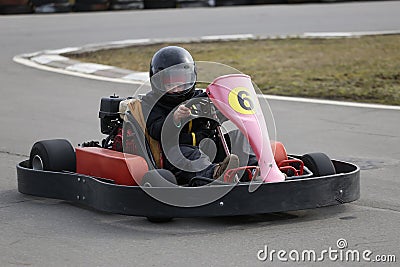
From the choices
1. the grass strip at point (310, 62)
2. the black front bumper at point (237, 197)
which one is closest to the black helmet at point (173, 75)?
the black front bumper at point (237, 197)

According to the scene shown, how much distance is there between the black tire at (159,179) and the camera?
4.86 meters

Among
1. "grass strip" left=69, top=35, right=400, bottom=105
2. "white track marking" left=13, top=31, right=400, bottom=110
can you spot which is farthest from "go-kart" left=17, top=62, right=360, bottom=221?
"grass strip" left=69, top=35, right=400, bottom=105

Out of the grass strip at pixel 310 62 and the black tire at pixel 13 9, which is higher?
the black tire at pixel 13 9

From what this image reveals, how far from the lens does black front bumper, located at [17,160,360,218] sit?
469 centimetres

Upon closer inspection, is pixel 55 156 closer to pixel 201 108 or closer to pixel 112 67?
pixel 201 108

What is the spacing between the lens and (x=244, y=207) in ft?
15.4

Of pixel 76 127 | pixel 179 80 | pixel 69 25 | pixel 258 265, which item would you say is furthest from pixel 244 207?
pixel 69 25

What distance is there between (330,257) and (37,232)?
1558 mm

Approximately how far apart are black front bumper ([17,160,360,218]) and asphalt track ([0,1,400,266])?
10 cm

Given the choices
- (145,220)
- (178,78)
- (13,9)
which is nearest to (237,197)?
(145,220)

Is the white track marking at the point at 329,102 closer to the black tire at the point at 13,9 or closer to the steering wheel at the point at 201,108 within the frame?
the steering wheel at the point at 201,108

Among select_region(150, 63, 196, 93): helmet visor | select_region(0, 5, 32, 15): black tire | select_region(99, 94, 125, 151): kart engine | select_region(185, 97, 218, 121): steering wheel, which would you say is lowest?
select_region(0, 5, 32, 15): black tire

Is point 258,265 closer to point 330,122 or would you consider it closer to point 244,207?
point 244,207

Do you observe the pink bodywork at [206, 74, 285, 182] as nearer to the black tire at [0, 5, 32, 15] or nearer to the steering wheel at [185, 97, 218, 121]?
the steering wheel at [185, 97, 218, 121]
